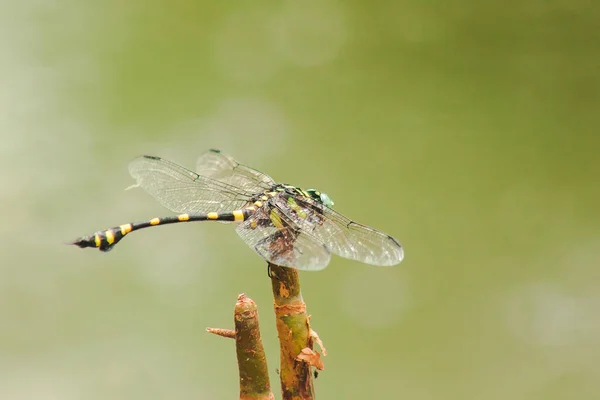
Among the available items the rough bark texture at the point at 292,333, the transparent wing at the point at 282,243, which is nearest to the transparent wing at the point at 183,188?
the transparent wing at the point at 282,243

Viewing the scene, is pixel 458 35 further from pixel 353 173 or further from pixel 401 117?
pixel 353 173

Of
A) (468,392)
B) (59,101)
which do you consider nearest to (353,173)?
(468,392)

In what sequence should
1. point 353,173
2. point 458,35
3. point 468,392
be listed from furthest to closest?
point 458,35 < point 353,173 < point 468,392

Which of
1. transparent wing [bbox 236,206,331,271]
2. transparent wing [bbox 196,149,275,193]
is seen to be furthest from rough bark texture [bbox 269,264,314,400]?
transparent wing [bbox 196,149,275,193]

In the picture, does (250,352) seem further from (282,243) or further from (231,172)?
(231,172)

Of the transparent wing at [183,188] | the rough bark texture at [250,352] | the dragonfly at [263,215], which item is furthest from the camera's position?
the transparent wing at [183,188]

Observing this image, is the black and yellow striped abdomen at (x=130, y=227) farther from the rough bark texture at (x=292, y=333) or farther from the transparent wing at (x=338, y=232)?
the rough bark texture at (x=292, y=333)

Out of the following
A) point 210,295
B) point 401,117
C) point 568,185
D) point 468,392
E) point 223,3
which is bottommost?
point 468,392
